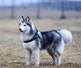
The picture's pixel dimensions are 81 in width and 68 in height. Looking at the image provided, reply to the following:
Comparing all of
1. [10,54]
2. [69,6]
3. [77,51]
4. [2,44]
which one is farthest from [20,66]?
[69,6]

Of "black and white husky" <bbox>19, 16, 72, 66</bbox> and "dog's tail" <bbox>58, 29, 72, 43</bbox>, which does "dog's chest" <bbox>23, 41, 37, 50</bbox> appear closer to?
"black and white husky" <bbox>19, 16, 72, 66</bbox>

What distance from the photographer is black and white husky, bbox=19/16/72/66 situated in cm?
920

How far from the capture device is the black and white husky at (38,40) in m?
9.20

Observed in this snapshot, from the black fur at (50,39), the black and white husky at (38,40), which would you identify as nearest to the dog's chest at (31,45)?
the black and white husky at (38,40)

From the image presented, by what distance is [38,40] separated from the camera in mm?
9352

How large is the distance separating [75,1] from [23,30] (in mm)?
49088

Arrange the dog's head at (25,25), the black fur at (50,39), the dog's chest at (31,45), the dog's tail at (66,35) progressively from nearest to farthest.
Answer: the dog's head at (25,25)
the dog's chest at (31,45)
the black fur at (50,39)
the dog's tail at (66,35)

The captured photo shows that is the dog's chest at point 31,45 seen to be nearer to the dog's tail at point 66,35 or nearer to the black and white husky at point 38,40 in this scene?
the black and white husky at point 38,40

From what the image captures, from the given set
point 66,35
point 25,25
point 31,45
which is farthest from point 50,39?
point 25,25

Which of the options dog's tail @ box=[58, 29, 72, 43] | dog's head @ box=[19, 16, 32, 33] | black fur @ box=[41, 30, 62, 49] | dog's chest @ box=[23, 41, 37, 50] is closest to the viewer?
→ dog's head @ box=[19, 16, 32, 33]

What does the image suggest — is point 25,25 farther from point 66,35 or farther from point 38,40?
point 66,35

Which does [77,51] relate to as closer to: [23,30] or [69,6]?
[23,30]

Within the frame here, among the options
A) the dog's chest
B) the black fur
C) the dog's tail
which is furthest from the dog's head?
the dog's tail

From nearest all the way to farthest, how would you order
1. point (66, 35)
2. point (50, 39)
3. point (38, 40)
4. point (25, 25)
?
1. point (25, 25)
2. point (38, 40)
3. point (50, 39)
4. point (66, 35)
